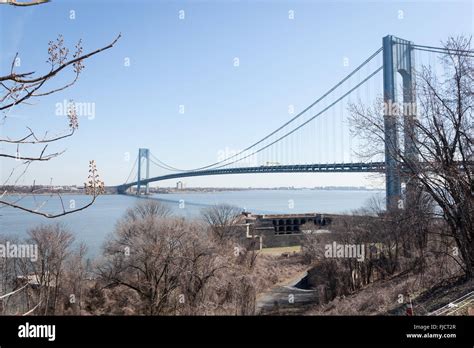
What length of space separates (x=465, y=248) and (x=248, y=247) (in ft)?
43.0

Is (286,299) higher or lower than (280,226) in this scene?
lower

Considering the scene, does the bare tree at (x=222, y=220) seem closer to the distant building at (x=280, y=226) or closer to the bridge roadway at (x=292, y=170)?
the distant building at (x=280, y=226)

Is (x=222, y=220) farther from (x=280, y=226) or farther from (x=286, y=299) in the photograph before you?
(x=280, y=226)

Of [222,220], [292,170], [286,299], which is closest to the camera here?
[286,299]

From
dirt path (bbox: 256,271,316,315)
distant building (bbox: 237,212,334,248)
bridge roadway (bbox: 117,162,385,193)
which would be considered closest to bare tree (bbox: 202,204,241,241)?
distant building (bbox: 237,212,334,248)

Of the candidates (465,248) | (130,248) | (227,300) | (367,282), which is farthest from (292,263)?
(465,248)

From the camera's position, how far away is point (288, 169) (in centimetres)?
2275

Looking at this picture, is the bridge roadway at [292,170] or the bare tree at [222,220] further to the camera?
the bridge roadway at [292,170]

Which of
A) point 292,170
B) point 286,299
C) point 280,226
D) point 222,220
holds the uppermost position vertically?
point 292,170

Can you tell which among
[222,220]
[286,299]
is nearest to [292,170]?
[222,220]

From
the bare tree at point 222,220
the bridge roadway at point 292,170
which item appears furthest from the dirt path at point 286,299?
the bridge roadway at point 292,170

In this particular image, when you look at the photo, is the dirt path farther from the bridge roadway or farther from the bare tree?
the bridge roadway

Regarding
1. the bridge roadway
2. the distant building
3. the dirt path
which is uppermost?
the bridge roadway
